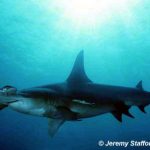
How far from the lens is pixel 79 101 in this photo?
337 cm

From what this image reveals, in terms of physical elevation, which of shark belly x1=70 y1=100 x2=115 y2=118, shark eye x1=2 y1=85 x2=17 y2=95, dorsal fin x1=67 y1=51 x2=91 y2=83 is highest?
dorsal fin x1=67 y1=51 x2=91 y2=83

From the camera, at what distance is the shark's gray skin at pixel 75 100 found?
10.2 feet

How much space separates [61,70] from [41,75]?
1.03 metres

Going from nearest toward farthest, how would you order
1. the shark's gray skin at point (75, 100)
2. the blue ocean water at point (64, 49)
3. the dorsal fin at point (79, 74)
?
the shark's gray skin at point (75, 100) → the dorsal fin at point (79, 74) → the blue ocean water at point (64, 49)

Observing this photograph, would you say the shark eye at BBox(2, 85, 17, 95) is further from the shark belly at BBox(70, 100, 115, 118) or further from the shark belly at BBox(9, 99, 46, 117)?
the shark belly at BBox(70, 100, 115, 118)

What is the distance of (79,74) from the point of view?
358cm

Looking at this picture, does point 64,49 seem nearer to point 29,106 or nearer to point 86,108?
point 86,108

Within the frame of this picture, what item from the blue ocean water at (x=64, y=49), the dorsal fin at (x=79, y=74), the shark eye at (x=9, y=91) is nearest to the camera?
the shark eye at (x=9, y=91)

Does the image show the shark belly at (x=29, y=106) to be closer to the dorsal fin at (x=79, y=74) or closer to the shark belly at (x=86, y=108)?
the shark belly at (x=86, y=108)

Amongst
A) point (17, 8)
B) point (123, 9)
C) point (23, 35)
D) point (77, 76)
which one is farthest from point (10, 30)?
point (77, 76)

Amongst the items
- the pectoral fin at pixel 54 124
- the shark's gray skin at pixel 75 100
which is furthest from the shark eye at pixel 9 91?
the pectoral fin at pixel 54 124

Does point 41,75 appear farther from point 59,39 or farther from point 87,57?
point 59,39

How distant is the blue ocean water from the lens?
4.81 m

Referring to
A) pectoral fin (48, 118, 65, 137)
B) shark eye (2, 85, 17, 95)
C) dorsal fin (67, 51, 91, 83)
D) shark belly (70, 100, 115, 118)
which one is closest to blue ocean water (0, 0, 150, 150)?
shark belly (70, 100, 115, 118)
